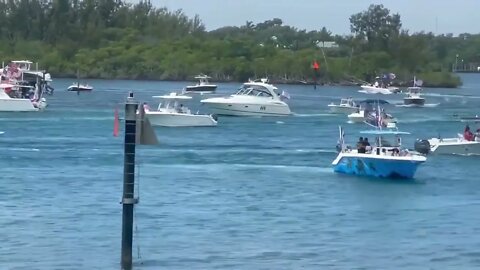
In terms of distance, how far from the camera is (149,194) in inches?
2056

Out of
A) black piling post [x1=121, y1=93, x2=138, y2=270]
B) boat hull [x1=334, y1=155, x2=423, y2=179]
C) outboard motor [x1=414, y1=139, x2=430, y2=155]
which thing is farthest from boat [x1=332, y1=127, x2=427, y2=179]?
black piling post [x1=121, y1=93, x2=138, y2=270]

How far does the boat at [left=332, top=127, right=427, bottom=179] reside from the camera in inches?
2188

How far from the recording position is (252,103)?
333ft

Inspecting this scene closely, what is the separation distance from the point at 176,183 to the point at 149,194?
390 cm

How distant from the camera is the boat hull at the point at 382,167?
182 ft

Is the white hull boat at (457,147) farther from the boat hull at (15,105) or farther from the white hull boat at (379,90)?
the white hull boat at (379,90)

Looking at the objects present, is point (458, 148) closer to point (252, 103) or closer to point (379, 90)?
point (252, 103)

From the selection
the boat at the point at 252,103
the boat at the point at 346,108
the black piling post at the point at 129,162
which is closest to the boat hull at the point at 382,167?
the black piling post at the point at 129,162

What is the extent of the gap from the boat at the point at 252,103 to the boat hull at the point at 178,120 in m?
11.7

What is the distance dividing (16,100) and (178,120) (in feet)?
61.5

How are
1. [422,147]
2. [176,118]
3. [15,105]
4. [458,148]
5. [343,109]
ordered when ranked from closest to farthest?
1. [422,147]
2. [458,148]
3. [176,118]
4. [15,105]
5. [343,109]

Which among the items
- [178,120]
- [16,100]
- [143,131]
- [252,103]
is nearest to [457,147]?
[178,120]

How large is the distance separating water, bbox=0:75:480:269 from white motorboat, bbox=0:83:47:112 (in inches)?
759

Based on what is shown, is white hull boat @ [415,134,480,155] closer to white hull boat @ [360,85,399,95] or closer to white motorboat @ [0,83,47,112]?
white motorboat @ [0,83,47,112]
